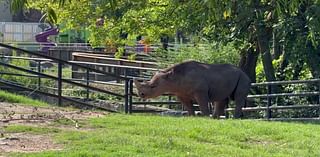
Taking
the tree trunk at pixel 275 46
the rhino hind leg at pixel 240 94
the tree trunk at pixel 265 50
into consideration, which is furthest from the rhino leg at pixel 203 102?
the tree trunk at pixel 265 50

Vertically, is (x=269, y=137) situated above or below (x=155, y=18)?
below

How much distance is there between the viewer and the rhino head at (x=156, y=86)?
1719 cm

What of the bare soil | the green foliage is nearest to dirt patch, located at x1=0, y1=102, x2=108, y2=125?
the bare soil

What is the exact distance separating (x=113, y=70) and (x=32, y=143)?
18.6m

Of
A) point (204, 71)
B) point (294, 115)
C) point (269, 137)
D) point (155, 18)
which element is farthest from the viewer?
point (155, 18)

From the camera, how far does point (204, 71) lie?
1725 centimetres

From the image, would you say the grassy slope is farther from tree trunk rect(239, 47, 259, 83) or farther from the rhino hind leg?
tree trunk rect(239, 47, 259, 83)

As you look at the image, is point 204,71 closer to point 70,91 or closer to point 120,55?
point 70,91

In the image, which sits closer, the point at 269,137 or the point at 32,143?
the point at 32,143

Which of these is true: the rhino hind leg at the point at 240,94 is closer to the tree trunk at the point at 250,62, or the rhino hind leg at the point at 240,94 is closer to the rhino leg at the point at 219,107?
the rhino leg at the point at 219,107

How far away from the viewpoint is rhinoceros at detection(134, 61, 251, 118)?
17078mm

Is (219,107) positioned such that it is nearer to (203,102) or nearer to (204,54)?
(203,102)

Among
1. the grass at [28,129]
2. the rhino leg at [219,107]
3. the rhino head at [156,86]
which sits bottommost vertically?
the rhino leg at [219,107]

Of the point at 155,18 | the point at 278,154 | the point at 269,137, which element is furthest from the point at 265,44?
the point at 278,154
